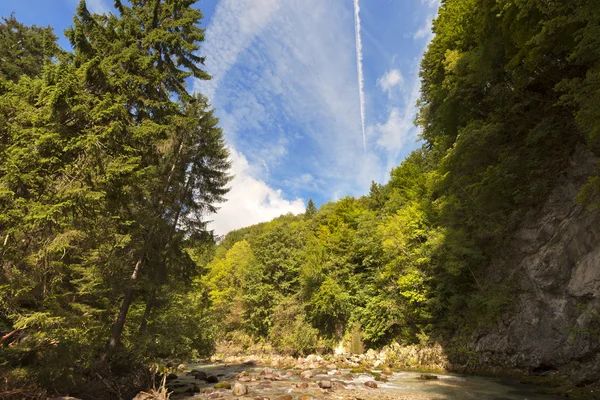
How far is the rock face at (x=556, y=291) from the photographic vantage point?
1227cm

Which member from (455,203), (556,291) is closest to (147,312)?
(455,203)

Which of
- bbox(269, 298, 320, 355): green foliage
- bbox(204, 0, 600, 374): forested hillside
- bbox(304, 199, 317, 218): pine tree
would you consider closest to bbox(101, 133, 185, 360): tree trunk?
bbox(204, 0, 600, 374): forested hillside

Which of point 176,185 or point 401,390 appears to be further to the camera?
point 176,185

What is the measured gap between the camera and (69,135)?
8203mm

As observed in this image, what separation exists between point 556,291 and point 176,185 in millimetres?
19832

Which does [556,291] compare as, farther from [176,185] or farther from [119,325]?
[176,185]

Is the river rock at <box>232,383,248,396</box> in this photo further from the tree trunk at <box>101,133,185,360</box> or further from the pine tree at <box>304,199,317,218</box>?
the pine tree at <box>304,199,317,218</box>

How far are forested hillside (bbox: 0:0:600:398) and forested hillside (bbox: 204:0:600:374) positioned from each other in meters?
0.13

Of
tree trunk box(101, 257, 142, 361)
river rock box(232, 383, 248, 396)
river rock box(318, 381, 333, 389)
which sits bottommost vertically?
river rock box(232, 383, 248, 396)

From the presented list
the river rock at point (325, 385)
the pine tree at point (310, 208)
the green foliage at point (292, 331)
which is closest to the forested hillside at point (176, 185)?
the green foliage at point (292, 331)

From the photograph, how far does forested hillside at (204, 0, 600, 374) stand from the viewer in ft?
32.9

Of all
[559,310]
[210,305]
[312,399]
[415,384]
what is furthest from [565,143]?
[210,305]

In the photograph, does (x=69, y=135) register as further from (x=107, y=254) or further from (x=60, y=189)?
(x=107, y=254)

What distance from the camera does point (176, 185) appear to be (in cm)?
1653
